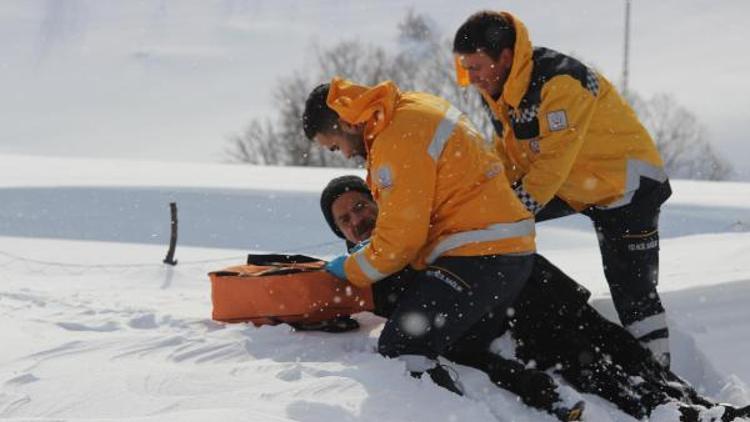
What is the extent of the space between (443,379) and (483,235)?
0.54 metres

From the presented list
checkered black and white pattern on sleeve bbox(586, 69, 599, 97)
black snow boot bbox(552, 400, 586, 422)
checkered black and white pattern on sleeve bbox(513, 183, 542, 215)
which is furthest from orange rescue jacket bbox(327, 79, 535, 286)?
checkered black and white pattern on sleeve bbox(586, 69, 599, 97)

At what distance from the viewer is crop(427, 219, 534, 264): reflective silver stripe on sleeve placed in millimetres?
3164

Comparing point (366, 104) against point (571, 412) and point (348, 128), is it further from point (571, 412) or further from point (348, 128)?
point (571, 412)

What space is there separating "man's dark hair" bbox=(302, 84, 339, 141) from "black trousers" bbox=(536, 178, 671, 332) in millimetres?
1391

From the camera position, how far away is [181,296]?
16.4ft

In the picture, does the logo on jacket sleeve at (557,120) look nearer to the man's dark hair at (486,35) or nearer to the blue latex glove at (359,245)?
the man's dark hair at (486,35)

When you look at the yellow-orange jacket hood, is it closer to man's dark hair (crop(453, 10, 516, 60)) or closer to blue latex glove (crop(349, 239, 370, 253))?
blue latex glove (crop(349, 239, 370, 253))

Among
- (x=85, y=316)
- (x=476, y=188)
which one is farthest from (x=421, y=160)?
(x=85, y=316)

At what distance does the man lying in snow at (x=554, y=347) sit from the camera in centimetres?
316

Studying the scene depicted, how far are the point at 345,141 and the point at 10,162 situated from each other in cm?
1243

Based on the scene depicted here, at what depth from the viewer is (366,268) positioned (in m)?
3.30

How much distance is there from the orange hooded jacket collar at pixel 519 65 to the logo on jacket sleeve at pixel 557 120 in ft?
0.53

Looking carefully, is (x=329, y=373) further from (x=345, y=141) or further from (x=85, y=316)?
(x=85, y=316)

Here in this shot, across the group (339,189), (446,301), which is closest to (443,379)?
(446,301)
